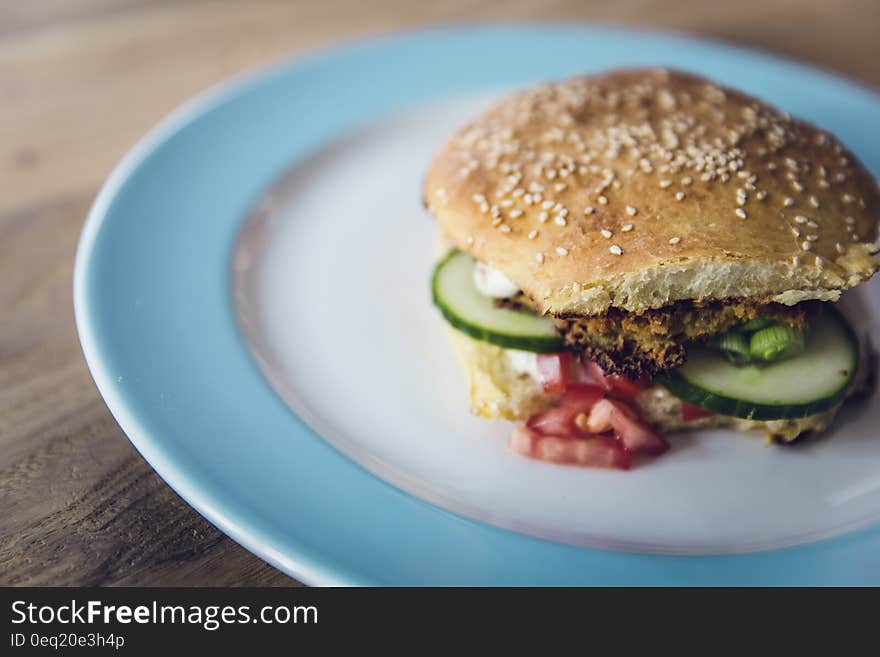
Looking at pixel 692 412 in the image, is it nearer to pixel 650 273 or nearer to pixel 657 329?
pixel 657 329

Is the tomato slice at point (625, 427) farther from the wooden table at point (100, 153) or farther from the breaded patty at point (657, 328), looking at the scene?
the wooden table at point (100, 153)

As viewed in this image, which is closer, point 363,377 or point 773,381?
point 773,381

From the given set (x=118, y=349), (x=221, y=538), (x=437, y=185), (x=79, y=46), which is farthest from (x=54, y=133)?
(x=221, y=538)

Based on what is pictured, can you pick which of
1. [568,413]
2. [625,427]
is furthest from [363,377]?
[625,427]

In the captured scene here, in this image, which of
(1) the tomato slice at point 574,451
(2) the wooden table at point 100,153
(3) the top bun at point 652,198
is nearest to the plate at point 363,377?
(1) the tomato slice at point 574,451

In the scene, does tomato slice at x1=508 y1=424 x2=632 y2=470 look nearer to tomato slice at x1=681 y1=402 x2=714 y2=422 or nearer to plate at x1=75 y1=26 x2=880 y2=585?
plate at x1=75 y1=26 x2=880 y2=585

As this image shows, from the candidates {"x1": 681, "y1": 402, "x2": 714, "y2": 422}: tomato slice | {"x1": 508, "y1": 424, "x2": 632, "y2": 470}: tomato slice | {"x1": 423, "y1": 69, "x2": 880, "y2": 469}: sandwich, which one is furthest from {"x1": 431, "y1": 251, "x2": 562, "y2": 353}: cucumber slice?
{"x1": 681, "y1": 402, "x2": 714, "y2": 422}: tomato slice

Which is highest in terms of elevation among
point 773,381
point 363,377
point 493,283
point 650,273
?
point 493,283
